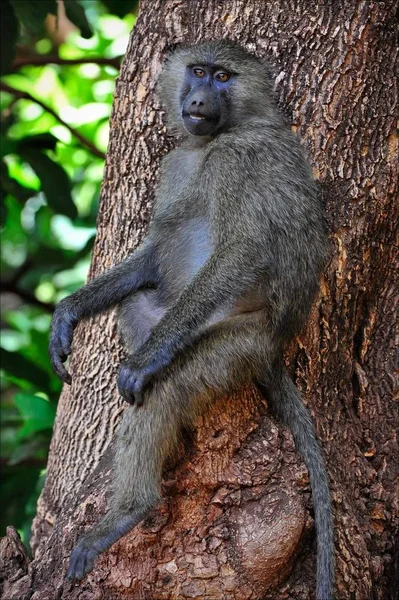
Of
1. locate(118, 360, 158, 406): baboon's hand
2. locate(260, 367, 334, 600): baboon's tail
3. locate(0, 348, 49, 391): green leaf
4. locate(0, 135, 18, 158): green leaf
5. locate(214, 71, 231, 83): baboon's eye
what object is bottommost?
locate(0, 348, 49, 391): green leaf

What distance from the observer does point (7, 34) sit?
4727 millimetres

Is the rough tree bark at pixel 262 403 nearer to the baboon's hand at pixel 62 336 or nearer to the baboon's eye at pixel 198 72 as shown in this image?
the baboon's eye at pixel 198 72

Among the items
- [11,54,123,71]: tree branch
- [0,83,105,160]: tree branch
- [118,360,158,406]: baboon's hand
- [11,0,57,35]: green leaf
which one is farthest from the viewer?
[11,54,123,71]: tree branch

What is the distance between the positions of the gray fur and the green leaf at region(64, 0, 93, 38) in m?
1.50

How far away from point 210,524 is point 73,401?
97cm

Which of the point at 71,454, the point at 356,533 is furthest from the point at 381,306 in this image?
the point at 71,454

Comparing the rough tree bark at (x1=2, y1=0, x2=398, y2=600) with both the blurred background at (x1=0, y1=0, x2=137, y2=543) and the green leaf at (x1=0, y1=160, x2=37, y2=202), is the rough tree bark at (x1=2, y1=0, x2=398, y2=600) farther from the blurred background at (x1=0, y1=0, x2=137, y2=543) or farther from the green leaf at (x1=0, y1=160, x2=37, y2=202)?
the green leaf at (x1=0, y1=160, x2=37, y2=202)

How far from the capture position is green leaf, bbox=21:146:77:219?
505cm

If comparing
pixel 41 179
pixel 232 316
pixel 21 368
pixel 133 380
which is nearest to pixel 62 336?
pixel 133 380

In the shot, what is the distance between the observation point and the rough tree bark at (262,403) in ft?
10.3

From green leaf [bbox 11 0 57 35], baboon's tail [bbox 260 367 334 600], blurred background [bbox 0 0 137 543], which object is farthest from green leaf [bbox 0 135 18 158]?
baboon's tail [bbox 260 367 334 600]

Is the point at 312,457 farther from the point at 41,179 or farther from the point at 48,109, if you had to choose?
the point at 48,109

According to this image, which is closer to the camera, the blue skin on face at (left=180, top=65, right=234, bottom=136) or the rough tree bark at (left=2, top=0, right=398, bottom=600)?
the rough tree bark at (left=2, top=0, right=398, bottom=600)

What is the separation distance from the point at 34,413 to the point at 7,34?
80.0 inches
